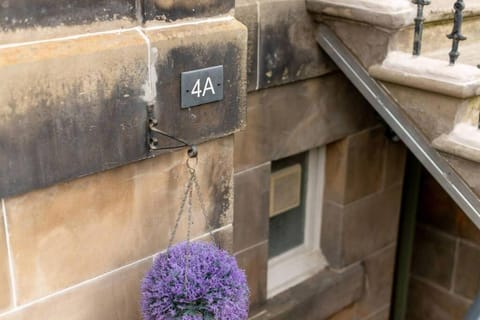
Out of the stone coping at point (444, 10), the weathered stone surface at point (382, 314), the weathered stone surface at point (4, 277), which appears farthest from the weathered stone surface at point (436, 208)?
the weathered stone surface at point (4, 277)

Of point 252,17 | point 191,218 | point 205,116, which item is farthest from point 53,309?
point 252,17

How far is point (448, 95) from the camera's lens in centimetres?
322

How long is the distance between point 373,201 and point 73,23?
3000mm

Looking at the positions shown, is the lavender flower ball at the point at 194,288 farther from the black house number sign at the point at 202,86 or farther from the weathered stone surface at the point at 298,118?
the weathered stone surface at the point at 298,118

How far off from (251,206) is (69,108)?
1.87 metres

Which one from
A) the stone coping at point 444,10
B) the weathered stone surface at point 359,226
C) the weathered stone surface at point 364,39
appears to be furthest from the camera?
the weathered stone surface at point 359,226

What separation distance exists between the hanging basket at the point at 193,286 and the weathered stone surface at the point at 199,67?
0.42 m

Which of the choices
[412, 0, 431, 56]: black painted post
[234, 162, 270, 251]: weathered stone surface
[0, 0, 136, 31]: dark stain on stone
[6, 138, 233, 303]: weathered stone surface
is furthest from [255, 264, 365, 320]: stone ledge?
[0, 0, 136, 31]: dark stain on stone

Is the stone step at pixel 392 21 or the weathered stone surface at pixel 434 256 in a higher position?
the stone step at pixel 392 21

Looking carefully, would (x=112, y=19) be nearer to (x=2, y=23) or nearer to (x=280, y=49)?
(x=2, y=23)

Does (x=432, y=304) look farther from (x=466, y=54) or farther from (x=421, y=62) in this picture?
(x=421, y=62)

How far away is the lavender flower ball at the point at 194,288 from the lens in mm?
2574

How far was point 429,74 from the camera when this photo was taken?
10.7 feet

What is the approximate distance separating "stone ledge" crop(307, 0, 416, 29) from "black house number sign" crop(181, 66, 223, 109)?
1014 mm
